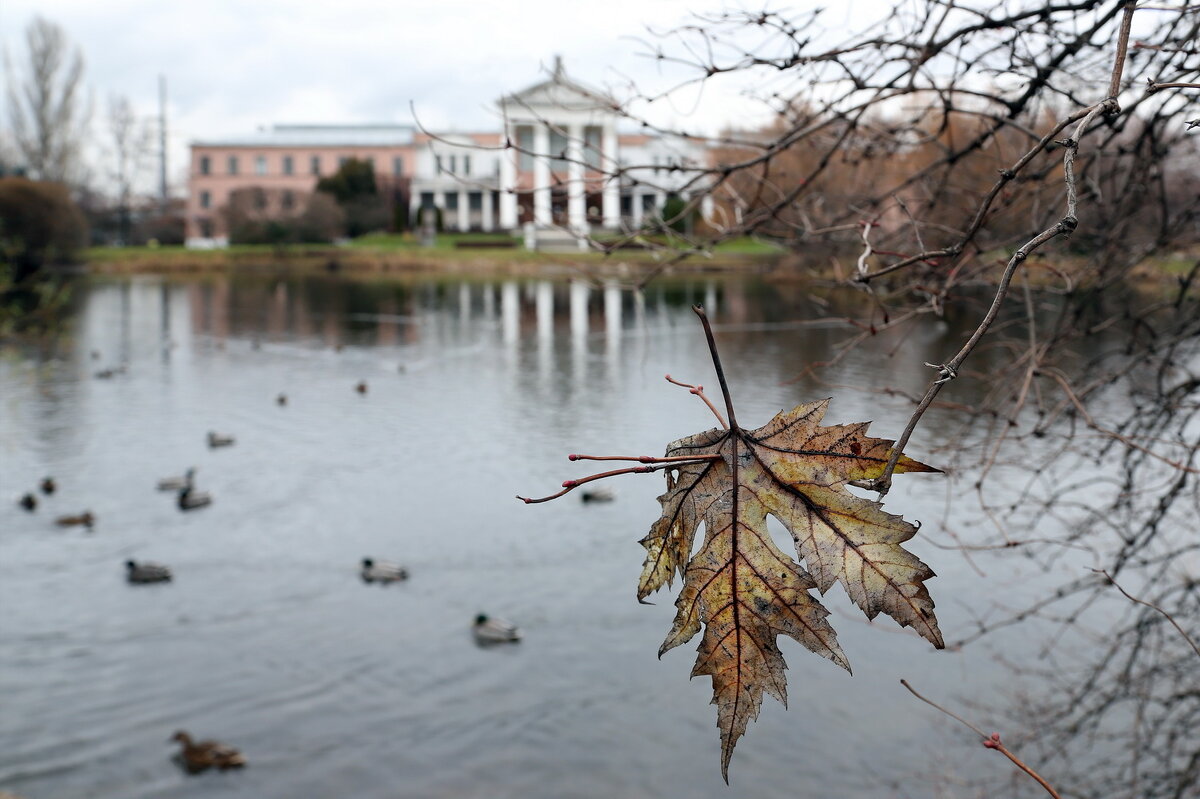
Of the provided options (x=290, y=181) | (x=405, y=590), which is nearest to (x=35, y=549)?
(x=405, y=590)

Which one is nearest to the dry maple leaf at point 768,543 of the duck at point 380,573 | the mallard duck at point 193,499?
the duck at point 380,573

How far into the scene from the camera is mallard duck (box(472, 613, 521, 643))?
35.9 feet

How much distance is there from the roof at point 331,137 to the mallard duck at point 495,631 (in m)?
77.4

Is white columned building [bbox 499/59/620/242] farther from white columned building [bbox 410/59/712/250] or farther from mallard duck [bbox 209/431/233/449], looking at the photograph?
mallard duck [bbox 209/431/233/449]

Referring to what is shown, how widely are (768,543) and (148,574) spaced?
12485 millimetres

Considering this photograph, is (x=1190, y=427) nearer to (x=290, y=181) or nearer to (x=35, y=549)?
(x=35, y=549)

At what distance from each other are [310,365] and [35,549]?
13.7m

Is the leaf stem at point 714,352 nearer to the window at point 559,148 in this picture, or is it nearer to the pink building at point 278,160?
the window at point 559,148

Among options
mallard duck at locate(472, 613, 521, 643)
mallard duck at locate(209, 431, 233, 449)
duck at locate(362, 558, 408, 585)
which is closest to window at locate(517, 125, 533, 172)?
mallard duck at locate(472, 613, 521, 643)

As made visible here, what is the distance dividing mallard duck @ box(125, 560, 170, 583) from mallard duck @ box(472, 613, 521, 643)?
379 centimetres

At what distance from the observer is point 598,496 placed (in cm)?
1511

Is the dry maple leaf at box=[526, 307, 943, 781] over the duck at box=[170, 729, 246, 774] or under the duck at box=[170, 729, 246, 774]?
over

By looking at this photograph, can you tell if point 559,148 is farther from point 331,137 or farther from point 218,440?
point 331,137

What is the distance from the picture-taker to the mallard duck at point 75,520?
44.7ft
